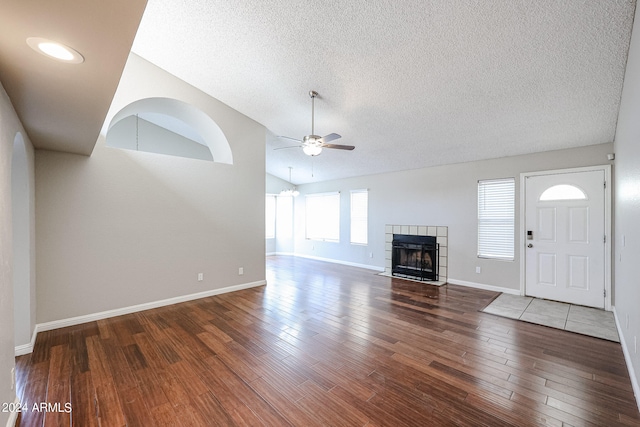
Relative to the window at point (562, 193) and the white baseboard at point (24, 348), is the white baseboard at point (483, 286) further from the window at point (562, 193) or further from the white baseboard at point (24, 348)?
the white baseboard at point (24, 348)

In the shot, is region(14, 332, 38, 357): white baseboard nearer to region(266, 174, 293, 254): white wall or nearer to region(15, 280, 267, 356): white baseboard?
region(15, 280, 267, 356): white baseboard

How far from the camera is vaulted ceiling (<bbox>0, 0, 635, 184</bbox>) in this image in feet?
5.07

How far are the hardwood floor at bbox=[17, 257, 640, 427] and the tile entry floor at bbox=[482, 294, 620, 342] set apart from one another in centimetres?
23

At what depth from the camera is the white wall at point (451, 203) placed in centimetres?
454

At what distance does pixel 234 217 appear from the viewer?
492 centimetres

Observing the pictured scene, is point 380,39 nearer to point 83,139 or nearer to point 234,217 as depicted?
point 83,139

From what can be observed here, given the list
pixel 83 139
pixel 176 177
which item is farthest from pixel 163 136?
pixel 83 139

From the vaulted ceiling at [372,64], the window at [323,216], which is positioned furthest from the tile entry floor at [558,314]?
the window at [323,216]

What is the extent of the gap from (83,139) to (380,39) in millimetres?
3264

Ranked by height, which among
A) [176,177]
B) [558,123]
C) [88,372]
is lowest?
[88,372]

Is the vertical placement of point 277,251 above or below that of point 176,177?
below

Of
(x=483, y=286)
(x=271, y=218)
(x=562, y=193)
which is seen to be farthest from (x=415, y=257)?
(x=271, y=218)

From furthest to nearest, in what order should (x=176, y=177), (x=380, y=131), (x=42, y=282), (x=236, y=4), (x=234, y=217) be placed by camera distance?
(x=234, y=217) < (x=380, y=131) < (x=176, y=177) < (x=42, y=282) < (x=236, y=4)

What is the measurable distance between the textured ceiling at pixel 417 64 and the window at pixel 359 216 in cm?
248
